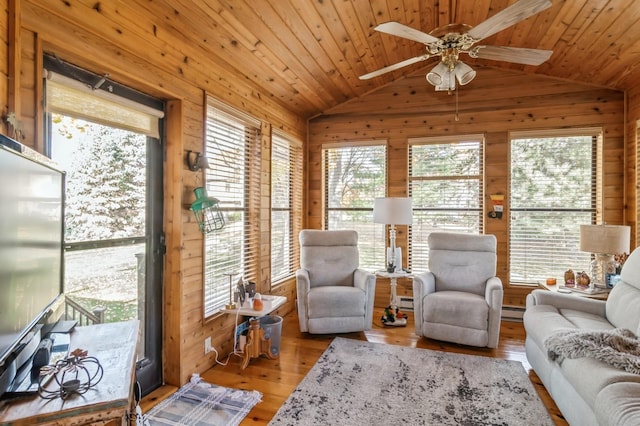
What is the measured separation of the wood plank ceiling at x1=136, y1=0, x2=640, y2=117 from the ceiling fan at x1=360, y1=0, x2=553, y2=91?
0.71m

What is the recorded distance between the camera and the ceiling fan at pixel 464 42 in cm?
208

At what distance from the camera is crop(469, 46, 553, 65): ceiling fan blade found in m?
2.43

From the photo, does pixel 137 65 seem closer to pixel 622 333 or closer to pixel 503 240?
pixel 622 333

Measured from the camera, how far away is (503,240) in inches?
170

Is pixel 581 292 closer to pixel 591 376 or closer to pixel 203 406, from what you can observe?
pixel 591 376

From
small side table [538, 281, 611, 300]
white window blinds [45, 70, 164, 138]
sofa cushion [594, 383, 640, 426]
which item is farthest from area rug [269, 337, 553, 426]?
white window blinds [45, 70, 164, 138]

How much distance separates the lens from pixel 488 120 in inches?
172

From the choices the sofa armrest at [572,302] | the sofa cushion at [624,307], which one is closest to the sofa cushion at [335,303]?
the sofa armrest at [572,302]

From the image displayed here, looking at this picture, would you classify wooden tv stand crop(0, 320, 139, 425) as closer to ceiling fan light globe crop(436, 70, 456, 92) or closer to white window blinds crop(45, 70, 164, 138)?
white window blinds crop(45, 70, 164, 138)

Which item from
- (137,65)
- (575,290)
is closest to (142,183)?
(137,65)

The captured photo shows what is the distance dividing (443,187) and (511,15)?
8.94 feet

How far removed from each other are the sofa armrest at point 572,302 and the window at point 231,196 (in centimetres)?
265

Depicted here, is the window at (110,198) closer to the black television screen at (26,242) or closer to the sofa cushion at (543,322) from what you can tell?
the black television screen at (26,242)

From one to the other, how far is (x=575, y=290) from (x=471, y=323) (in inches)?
41.7
